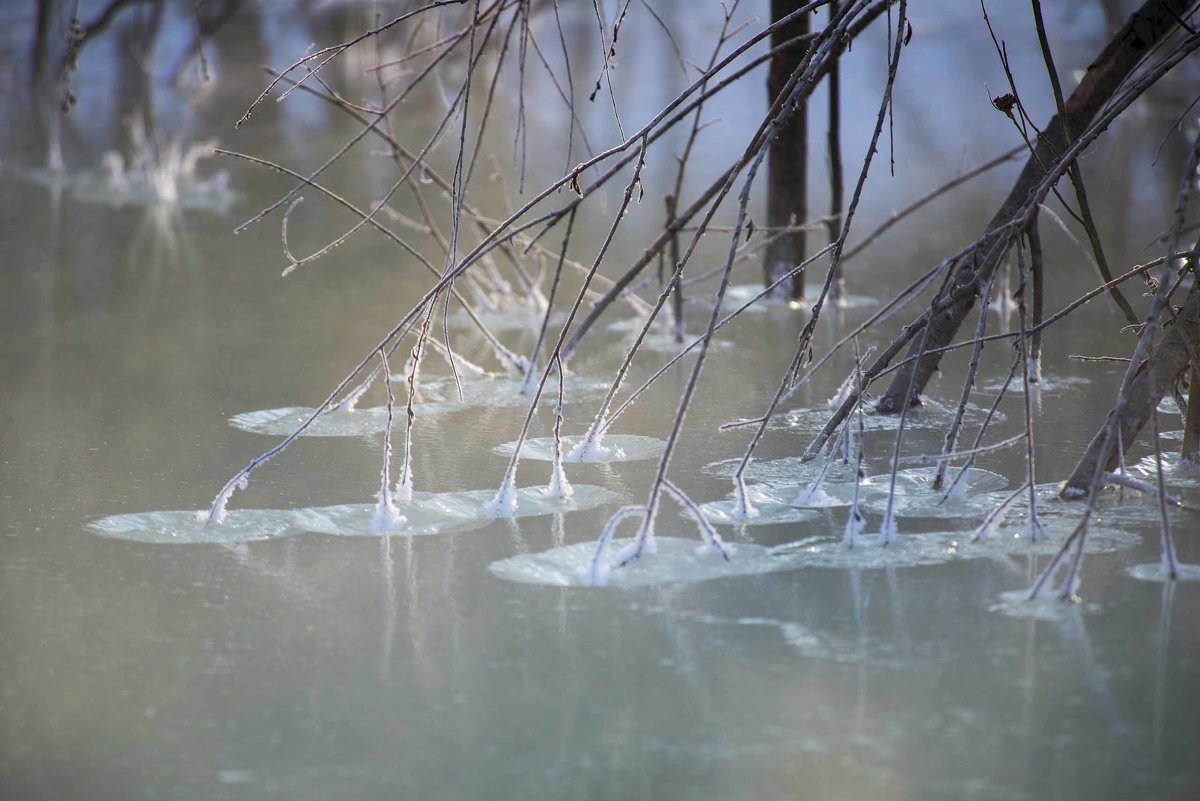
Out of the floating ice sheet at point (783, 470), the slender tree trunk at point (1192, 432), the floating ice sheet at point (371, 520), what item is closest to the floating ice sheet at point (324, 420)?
the floating ice sheet at point (371, 520)

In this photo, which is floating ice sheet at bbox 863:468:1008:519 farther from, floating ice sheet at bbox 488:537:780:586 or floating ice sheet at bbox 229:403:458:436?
floating ice sheet at bbox 229:403:458:436

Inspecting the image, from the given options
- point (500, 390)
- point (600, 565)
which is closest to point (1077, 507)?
point (600, 565)

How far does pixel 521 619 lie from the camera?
→ 1.53 m

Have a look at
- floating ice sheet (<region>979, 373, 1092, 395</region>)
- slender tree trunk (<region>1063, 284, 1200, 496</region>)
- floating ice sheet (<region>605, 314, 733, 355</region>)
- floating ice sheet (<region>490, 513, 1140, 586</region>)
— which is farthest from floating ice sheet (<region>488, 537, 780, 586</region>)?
floating ice sheet (<region>605, 314, 733, 355</region>)

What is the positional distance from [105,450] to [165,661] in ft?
2.67

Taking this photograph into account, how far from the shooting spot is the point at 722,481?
6.59 ft

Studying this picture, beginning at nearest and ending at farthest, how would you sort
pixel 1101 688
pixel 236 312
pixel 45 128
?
1. pixel 1101 688
2. pixel 236 312
3. pixel 45 128

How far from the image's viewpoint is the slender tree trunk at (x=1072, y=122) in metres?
2.14

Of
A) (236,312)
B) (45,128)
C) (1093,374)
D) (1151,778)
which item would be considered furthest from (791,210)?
(45,128)

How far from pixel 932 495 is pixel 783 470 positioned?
0.23m

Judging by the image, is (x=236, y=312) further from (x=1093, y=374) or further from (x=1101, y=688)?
(x=1101, y=688)

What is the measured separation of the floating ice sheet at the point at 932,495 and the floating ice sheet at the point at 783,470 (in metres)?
0.06

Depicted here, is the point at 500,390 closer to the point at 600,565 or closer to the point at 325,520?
the point at 325,520

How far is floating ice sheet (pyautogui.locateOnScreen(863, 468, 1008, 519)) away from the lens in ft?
6.06
